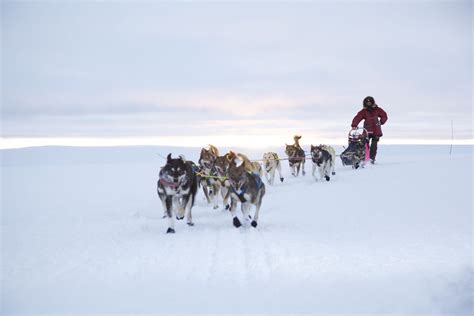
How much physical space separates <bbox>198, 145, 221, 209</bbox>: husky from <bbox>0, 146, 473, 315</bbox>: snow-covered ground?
0.34 meters

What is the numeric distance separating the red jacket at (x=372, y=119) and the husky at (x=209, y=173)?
7.58 metres

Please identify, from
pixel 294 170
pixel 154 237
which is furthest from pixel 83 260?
pixel 294 170

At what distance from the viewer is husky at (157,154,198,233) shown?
738 cm

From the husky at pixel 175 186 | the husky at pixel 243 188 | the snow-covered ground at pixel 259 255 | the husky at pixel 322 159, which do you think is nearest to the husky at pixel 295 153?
the husky at pixel 322 159

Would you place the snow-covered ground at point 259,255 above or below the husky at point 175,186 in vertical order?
below

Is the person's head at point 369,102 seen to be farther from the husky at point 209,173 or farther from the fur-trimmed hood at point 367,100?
the husky at point 209,173

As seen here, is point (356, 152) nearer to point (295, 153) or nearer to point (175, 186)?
point (295, 153)

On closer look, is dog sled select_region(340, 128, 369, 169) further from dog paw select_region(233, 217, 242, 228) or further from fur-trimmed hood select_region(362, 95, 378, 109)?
dog paw select_region(233, 217, 242, 228)

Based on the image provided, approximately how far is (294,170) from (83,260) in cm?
982

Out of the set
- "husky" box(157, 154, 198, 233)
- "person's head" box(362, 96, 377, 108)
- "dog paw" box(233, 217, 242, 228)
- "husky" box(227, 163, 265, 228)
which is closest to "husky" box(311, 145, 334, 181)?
"person's head" box(362, 96, 377, 108)

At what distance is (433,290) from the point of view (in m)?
5.04

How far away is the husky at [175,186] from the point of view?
7383 millimetres

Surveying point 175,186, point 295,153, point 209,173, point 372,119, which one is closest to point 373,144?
point 372,119

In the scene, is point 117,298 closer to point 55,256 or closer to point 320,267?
point 55,256
